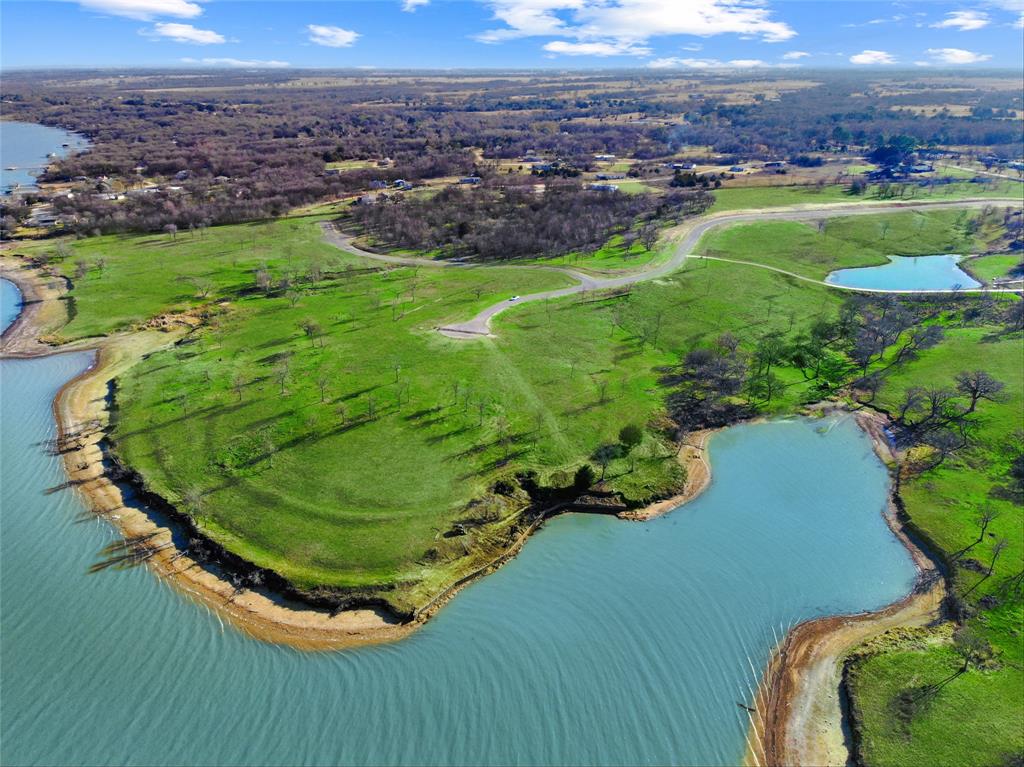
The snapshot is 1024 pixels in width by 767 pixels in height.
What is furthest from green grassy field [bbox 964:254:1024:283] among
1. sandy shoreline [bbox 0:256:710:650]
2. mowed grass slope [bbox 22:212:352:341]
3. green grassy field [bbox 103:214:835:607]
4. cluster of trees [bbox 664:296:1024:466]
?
mowed grass slope [bbox 22:212:352:341]

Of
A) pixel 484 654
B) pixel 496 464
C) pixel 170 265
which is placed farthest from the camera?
pixel 170 265

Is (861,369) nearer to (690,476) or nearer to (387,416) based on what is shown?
(690,476)

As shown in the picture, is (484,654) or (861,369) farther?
(861,369)

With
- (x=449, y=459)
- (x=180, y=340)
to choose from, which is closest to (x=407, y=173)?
(x=180, y=340)

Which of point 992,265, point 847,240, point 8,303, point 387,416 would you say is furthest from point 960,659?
point 8,303

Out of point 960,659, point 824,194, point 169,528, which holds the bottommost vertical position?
point 960,659

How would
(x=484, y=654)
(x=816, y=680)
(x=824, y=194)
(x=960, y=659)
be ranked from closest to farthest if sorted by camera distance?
(x=816, y=680)
(x=960, y=659)
(x=484, y=654)
(x=824, y=194)

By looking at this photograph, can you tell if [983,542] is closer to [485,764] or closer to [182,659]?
[485,764]
